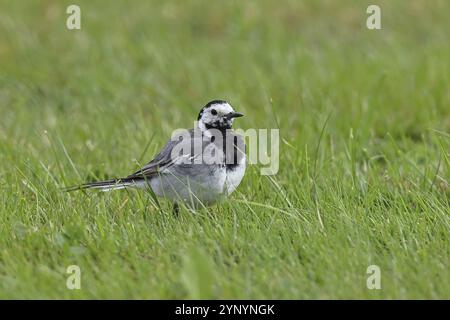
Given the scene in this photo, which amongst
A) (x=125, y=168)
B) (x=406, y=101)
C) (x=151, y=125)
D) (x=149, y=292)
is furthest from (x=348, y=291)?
(x=406, y=101)

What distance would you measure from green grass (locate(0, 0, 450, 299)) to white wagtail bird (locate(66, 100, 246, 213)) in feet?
0.38

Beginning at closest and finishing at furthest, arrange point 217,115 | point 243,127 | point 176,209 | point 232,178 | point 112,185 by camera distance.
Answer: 1. point 232,178
2. point 176,209
3. point 112,185
4. point 217,115
5. point 243,127

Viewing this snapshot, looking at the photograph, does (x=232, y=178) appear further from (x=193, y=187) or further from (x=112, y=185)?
(x=112, y=185)

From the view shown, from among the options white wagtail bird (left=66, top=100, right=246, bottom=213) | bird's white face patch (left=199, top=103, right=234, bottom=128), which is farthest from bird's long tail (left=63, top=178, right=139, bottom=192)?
bird's white face patch (left=199, top=103, right=234, bottom=128)

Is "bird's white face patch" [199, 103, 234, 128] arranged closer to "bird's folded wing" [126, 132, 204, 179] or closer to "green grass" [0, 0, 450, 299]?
"bird's folded wing" [126, 132, 204, 179]

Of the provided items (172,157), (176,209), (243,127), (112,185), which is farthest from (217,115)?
(243,127)

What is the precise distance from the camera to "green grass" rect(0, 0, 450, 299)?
417 centimetres

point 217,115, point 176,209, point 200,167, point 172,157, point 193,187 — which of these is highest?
point 217,115

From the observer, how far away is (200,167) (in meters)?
5.02

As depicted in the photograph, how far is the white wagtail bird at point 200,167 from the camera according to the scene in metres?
5.00

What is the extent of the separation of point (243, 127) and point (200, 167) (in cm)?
211

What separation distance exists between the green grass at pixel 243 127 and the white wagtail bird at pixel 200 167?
0.38 ft

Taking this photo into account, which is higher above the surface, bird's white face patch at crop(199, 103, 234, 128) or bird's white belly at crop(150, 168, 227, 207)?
bird's white face patch at crop(199, 103, 234, 128)

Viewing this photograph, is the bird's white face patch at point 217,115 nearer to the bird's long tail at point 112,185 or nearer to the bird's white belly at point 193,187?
the bird's white belly at point 193,187
